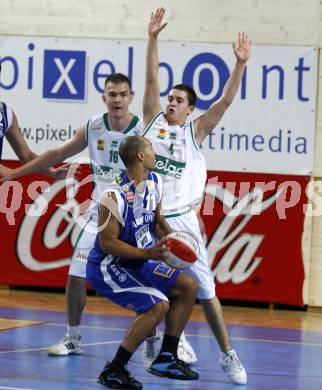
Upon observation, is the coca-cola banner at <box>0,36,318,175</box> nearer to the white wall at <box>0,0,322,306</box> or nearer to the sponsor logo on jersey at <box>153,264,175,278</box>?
the white wall at <box>0,0,322,306</box>

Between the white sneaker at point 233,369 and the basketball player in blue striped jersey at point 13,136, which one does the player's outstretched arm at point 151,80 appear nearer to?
the basketball player in blue striped jersey at point 13,136

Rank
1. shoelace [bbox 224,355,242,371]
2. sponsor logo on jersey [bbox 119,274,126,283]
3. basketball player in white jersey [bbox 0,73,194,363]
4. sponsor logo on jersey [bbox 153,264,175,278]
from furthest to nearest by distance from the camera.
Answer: basketball player in white jersey [bbox 0,73,194,363]
shoelace [bbox 224,355,242,371]
sponsor logo on jersey [bbox 153,264,175,278]
sponsor logo on jersey [bbox 119,274,126,283]

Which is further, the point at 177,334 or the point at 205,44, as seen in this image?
the point at 205,44

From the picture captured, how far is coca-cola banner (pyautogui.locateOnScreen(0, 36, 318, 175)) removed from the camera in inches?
505

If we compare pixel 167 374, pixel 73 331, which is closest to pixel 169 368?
pixel 167 374

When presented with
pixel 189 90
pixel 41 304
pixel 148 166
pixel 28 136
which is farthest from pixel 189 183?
pixel 28 136

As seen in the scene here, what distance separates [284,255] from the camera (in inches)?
507

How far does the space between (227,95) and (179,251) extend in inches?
81.3

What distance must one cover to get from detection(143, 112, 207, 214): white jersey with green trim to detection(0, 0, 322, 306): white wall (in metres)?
5.07

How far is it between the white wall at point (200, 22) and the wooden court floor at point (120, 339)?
1202 millimetres

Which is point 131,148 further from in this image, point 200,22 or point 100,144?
point 200,22

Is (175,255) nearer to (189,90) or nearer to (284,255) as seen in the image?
(189,90)

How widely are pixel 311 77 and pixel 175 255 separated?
7075mm

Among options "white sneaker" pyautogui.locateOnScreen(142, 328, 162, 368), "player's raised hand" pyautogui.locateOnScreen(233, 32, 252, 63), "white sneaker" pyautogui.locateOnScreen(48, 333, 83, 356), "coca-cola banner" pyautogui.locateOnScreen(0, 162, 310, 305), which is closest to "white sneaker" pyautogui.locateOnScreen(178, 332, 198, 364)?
"white sneaker" pyautogui.locateOnScreen(142, 328, 162, 368)
